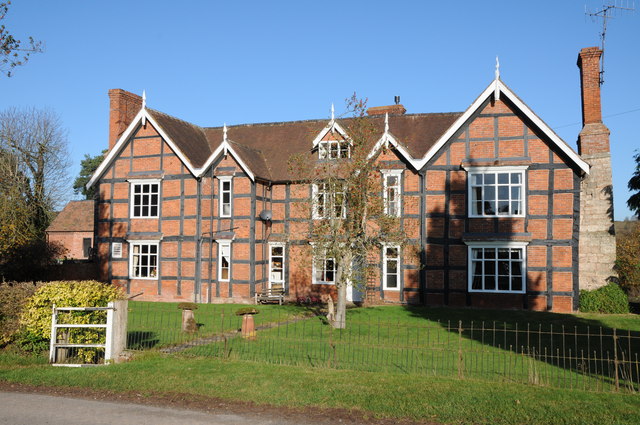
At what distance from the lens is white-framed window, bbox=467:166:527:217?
73.4 feet

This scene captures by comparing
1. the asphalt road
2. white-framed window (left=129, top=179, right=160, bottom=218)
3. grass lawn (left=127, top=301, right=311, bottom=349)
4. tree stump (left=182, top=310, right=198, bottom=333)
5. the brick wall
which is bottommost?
the asphalt road

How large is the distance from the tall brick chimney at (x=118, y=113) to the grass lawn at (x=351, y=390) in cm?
1840

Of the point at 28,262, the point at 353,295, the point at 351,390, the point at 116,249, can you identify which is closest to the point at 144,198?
the point at 116,249

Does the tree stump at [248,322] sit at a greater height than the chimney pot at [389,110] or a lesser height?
lesser

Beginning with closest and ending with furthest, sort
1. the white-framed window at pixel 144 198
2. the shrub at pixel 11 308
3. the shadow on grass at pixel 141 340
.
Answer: the shrub at pixel 11 308 → the shadow on grass at pixel 141 340 → the white-framed window at pixel 144 198

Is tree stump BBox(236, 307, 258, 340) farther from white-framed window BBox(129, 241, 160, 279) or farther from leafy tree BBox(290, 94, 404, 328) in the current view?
white-framed window BBox(129, 241, 160, 279)

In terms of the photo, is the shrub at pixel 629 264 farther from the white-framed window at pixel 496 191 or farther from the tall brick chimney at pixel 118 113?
the tall brick chimney at pixel 118 113

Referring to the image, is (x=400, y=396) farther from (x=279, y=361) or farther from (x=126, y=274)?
(x=126, y=274)

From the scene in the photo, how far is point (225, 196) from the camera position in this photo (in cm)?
2556

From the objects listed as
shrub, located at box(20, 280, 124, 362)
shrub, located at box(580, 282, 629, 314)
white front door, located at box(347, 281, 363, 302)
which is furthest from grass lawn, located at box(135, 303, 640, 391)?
white front door, located at box(347, 281, 363, 302)

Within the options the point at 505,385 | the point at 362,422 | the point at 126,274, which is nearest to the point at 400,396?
the point at 362,422

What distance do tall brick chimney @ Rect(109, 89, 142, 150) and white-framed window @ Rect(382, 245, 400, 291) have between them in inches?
610

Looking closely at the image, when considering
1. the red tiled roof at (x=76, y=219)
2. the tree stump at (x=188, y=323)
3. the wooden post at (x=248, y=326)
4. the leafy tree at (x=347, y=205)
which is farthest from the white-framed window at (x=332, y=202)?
the red tiled roof at (x=76, y=219)

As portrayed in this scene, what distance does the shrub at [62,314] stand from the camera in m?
12.7
